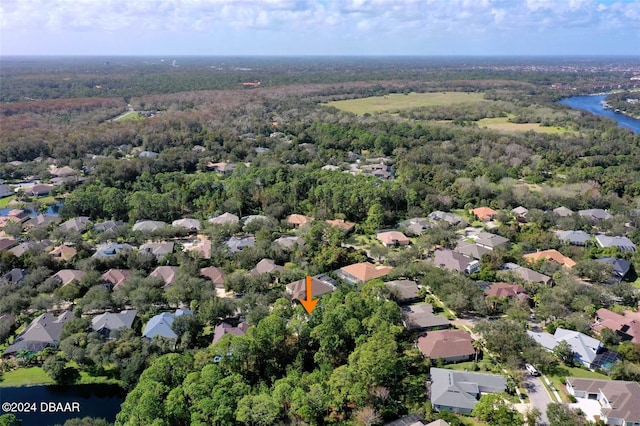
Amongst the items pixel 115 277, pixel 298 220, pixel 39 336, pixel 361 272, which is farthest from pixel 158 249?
pixel 361 272

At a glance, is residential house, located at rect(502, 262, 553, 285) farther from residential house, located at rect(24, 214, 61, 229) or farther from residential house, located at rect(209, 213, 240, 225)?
residential house, located at rect(24, 214, 61, 229)

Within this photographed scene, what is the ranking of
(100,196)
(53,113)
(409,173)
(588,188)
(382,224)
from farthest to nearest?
(53,113)
(409,173)
(588,188)
(100,196)
(382,224)

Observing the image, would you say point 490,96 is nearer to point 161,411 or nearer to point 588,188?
point 588,188

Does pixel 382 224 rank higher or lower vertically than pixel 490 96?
lower

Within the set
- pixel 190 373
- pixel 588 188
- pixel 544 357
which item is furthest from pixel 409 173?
pixel 190 373

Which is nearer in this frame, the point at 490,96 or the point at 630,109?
the point at 630,109

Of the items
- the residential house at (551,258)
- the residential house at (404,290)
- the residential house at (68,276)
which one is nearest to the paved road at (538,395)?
the residential house at (404,290)

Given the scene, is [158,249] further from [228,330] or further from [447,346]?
[447,346]

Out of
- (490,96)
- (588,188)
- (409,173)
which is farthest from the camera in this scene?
(490,96)

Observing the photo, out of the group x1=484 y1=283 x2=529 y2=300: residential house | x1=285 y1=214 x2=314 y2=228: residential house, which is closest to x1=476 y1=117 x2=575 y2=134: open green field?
x1=285 y1=214 x2=314 y2=228: residential house
